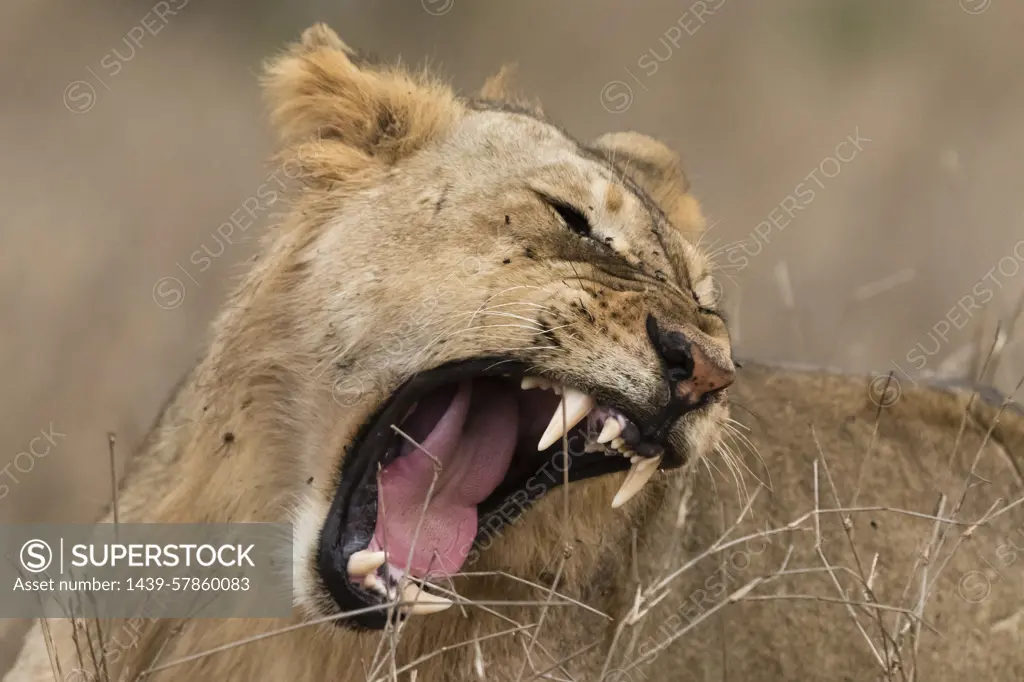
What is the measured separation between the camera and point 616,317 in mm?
2283

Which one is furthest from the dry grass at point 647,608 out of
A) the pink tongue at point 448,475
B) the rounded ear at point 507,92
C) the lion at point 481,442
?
the rounded ear at point 507,92

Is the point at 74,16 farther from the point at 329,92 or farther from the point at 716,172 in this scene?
the point at 329,92

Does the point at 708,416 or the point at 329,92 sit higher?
the point at 329,92

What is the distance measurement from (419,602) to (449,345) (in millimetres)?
594

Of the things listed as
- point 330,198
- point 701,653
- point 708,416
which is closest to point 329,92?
point 330,198

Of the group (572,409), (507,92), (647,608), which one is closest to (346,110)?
(507,92)

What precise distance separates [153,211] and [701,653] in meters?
5.66

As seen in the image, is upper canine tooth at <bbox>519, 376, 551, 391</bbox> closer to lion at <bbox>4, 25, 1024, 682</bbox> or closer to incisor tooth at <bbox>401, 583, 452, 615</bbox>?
lion at <bbox>4, 25, 1024, 682</bbox>

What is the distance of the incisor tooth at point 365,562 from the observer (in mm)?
2299

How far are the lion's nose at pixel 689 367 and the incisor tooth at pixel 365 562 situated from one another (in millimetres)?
778

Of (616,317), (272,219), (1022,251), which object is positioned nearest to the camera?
(616,317)

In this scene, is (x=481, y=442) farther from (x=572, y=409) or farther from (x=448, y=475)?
(x=572, y=409)

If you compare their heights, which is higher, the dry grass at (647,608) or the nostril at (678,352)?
the nostril at (678,352)

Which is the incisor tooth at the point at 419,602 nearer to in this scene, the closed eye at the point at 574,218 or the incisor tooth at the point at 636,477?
the incisor tooth at the point at 636,477
